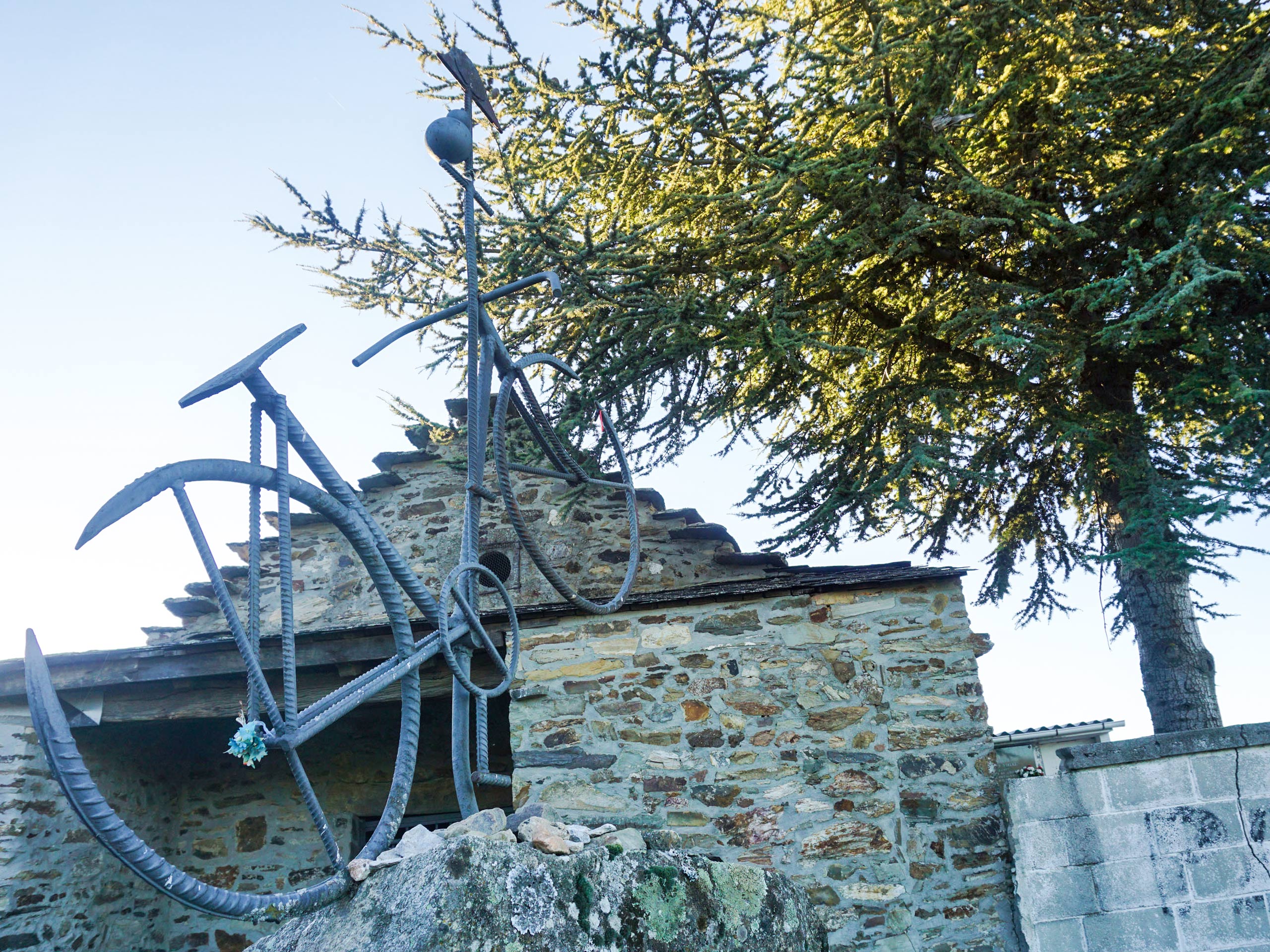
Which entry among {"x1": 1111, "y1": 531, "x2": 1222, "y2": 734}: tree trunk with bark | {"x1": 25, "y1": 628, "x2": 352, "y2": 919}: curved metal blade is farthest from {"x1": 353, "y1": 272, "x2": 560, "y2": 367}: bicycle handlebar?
{"x1": 1111, "y1": 531, "x2": 1222, "y2": 734}: tree trunk with bark

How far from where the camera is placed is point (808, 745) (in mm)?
4730

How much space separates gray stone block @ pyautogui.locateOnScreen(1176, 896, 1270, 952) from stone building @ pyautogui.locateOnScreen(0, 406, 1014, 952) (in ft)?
2.50

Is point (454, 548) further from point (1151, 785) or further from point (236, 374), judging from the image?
point (236, 374)

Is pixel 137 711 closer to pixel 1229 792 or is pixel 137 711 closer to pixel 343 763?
pixel 343 763

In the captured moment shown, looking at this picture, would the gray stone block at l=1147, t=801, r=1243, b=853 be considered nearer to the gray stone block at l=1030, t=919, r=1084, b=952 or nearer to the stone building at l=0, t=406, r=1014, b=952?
the gray stone block at l=1030, t=919, r=1084, b=952

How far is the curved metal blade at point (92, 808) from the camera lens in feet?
5.02

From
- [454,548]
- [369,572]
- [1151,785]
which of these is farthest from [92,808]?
[454,548]

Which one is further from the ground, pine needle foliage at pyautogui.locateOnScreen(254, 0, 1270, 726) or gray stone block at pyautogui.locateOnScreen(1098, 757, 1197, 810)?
pine needle foliage at pyautogui.locateOnScreen(254, 0, 1270, 726)

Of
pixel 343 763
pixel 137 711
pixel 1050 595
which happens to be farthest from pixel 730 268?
pixel 137 711

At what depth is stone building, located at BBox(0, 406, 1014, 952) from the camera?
4.48 m

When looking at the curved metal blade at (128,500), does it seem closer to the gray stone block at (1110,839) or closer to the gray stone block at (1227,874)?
the gray stone block at (1110,839)

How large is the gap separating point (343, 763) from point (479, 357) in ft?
14.2

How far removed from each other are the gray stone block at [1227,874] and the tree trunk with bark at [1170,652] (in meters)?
1.87

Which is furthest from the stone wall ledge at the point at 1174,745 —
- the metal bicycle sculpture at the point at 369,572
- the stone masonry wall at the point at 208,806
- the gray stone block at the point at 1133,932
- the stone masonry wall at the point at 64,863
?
the stone masonry wall at the point at 64,863
